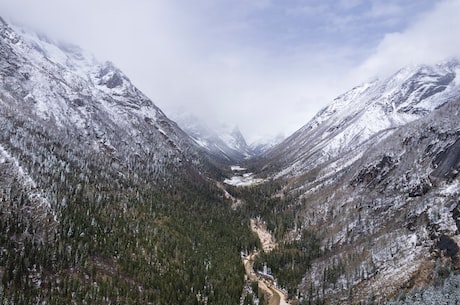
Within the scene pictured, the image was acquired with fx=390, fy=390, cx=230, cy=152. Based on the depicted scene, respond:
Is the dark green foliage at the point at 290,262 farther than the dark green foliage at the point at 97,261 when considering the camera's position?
Yes

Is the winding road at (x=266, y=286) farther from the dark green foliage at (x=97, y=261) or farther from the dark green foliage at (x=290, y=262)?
the dark green foliage at (x=97, y=261)

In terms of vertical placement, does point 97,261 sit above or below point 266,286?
above

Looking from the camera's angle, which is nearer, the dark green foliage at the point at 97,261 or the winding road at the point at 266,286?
the dark green foliage at the point at 97,261

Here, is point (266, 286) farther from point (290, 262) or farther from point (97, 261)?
point (97, 261)

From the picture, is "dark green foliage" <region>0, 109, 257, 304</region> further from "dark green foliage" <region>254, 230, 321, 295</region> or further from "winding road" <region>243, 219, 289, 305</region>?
"dark green foliage" <region>254, 230, 321, 295</region>

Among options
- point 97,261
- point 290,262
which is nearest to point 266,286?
point 290,262

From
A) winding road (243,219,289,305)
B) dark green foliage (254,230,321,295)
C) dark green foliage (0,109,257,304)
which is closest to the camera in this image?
dark green foliage (0,109,257,304)

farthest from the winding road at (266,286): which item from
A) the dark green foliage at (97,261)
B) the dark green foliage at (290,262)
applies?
the dark green foliage at (97,261)

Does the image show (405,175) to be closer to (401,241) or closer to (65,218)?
(401,241)

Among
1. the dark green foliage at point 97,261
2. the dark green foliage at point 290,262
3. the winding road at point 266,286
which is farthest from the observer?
the dark green foliage at point 290,262

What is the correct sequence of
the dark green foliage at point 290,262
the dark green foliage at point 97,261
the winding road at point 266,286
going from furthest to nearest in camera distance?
1. the dark green foliage at point 290,262
2. the winding road at point 266,286
3. the dark green foliage at point 97,261

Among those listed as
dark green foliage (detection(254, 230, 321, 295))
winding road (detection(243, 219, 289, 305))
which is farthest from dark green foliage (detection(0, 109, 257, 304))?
dark green foliage (detection(254, 230, 321, 295))

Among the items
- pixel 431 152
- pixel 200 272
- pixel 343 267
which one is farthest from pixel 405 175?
pixel 200 272
